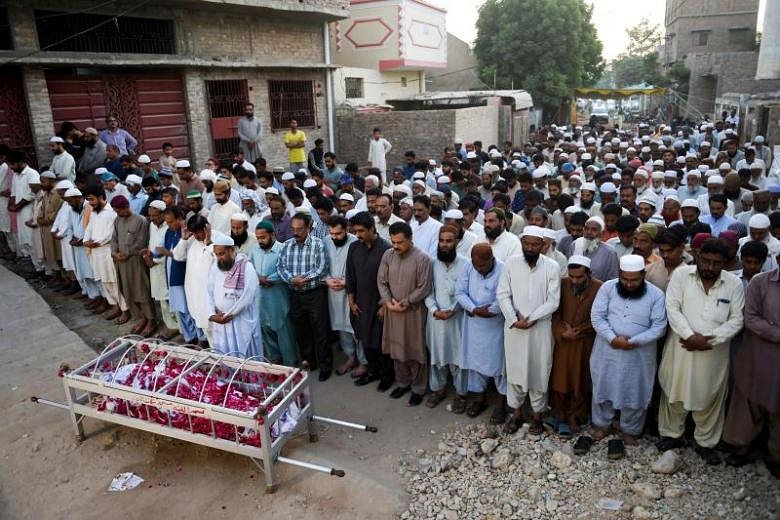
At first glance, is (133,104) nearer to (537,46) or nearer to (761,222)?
(761,222)

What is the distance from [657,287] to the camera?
4371 millimetres

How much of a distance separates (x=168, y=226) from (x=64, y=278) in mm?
3178

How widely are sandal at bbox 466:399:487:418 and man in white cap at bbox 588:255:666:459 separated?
37.2 inches

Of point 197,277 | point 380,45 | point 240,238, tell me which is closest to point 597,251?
point 240,238

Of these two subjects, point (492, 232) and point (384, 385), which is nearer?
point (492, 232)

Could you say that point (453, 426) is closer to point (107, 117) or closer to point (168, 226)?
point (168, 226)

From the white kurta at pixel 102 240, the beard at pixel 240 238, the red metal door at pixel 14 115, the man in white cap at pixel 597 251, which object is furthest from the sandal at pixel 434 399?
the red metal door at pixel 14 115

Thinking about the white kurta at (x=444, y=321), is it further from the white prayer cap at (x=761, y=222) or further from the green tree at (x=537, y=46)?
the green tree at (x=537, y=46)

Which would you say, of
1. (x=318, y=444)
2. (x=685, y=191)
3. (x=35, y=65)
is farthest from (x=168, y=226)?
(x=685, y=191)

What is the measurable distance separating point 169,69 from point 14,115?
3.21 meters

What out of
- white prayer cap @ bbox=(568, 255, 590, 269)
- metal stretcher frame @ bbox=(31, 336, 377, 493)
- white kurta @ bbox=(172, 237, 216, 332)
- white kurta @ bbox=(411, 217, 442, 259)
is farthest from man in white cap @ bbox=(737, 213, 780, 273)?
white kurta @ bbox=(172, 237, 216, 332)

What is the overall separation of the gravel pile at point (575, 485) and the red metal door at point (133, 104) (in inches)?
382

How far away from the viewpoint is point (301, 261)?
5.62 metres

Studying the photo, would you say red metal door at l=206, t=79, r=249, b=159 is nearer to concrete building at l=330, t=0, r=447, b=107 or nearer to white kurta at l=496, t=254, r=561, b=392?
concrete building at l=330, t=0, r=447, b=107
